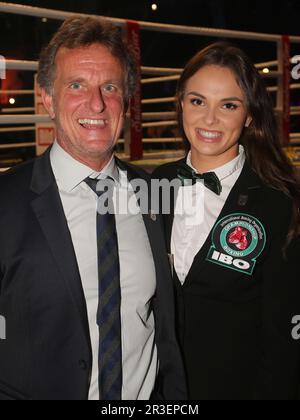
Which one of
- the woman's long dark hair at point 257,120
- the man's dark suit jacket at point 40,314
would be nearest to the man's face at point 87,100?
the man's dark suit jacket at point 40,314

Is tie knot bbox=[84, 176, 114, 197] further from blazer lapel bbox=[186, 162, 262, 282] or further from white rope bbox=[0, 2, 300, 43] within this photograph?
white rope bbox=[0, 2, 300, 43]

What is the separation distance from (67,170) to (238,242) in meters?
0.62

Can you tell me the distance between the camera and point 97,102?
4.59ft

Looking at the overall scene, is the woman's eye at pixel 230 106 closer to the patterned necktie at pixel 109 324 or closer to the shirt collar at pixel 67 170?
the shirt collar at pixel 67 170

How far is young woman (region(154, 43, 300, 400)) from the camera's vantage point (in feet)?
5.07

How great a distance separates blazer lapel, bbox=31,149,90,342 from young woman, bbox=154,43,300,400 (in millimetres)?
463

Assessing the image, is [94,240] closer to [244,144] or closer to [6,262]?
[6,262]

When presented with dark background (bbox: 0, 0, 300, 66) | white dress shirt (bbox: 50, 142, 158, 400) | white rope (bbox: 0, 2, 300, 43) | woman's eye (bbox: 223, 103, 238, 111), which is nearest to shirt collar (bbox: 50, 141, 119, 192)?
white dress shirt (bbox: 50, 142, 158, 400)

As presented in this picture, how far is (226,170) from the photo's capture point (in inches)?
Answer: 67.5

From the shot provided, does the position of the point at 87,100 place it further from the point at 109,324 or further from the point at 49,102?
the point at 109,324

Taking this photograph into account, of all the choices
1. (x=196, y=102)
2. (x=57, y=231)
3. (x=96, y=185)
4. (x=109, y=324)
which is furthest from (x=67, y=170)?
(x=196, y=102)
